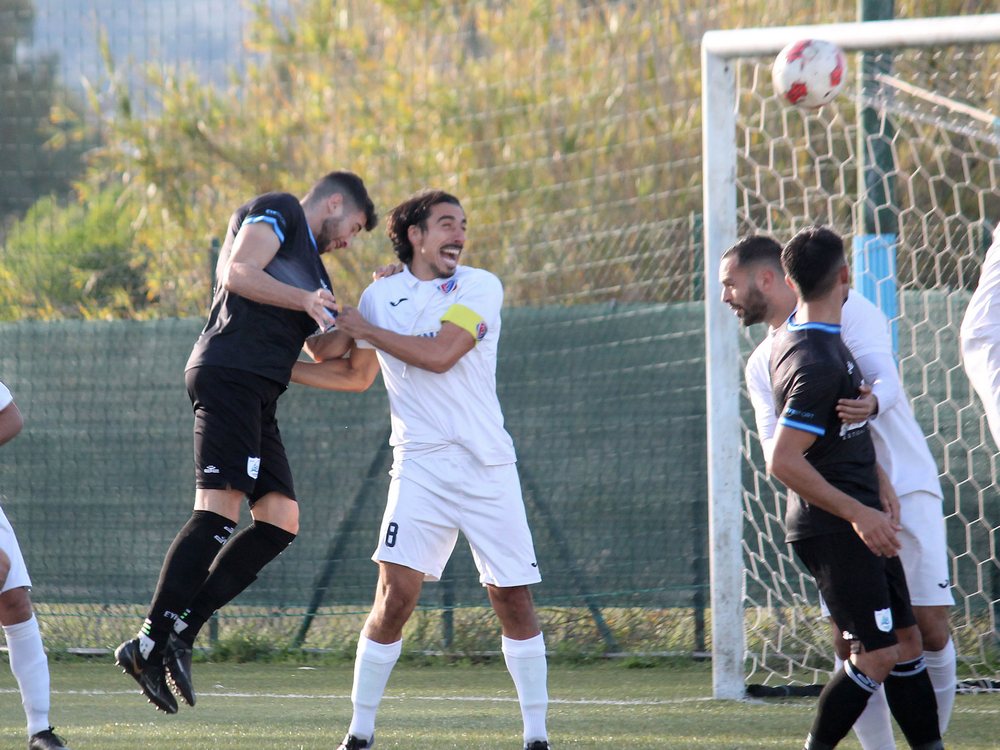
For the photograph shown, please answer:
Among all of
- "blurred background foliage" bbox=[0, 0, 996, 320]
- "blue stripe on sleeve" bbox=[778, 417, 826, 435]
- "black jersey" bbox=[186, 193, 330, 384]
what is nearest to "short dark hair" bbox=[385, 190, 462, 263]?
"black jersey" bbox=[186, 193, 330, 384]

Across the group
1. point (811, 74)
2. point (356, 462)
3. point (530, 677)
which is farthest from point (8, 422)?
point (356, 462)

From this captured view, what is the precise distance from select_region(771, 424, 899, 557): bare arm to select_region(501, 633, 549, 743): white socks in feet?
4.27

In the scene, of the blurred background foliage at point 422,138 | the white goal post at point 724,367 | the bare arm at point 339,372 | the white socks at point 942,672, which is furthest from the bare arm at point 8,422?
the blurred background foliage at point 422,138

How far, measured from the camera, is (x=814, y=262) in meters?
4.23

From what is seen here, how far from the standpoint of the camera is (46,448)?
28.4 feet

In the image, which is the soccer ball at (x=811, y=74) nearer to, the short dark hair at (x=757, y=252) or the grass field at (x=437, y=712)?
the short dark hair at (x=757, y=252)

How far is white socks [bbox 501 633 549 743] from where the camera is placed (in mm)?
4934

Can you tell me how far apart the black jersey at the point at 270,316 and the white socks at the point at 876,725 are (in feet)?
7.23

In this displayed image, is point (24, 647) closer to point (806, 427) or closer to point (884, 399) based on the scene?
point (806, 427)

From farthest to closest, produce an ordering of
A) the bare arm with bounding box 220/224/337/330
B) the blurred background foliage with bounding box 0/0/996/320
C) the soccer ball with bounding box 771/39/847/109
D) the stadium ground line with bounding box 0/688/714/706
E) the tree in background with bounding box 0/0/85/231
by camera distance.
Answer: the tree in background with bounding box 0/0/85/231
the blurred background foliage with bounding box 0/0/996/320
the stadium ground line with bounding box 0/688/714/706
the soccer ball with bounding box 771/39/847/109
the bare arm with bounding box 220/224/337/330

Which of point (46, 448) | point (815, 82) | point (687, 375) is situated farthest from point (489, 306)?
point (46, 448)

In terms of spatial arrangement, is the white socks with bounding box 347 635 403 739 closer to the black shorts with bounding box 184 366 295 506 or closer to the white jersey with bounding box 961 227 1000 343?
the black shorts with bounding box 184 366 295 506

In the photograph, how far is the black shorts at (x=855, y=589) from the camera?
164 inches

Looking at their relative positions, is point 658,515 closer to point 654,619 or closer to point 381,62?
point 654,619
